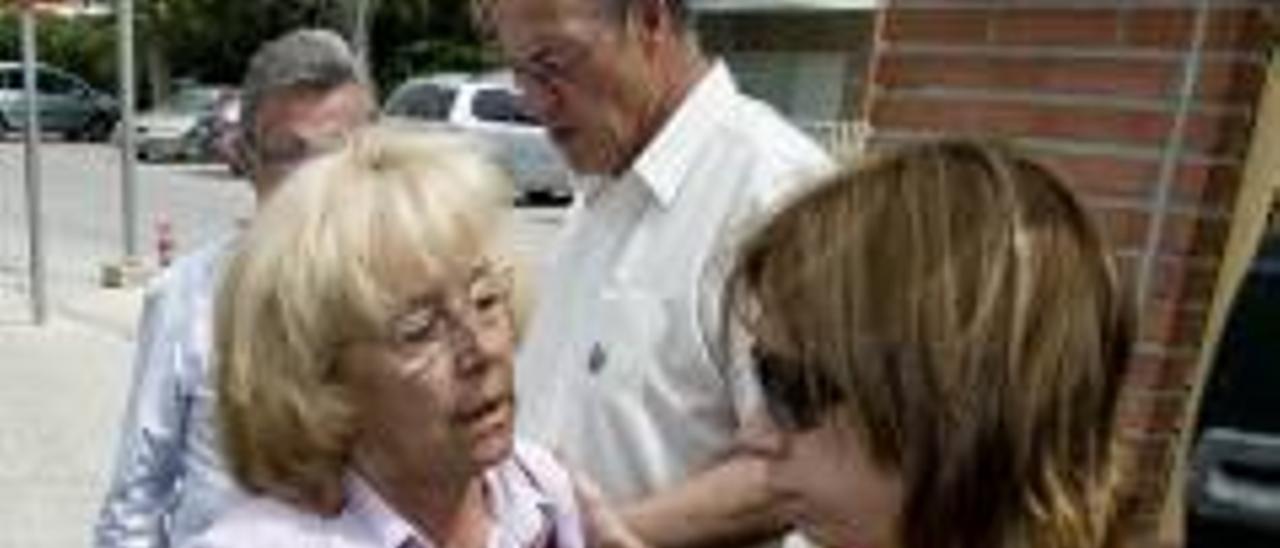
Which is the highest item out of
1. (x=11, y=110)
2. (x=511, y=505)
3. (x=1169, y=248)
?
(x=1169, y=248)

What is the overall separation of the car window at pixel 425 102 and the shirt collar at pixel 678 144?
2224 centimetres

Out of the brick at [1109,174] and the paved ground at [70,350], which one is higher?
the brick at [1109,174]

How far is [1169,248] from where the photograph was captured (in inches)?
119

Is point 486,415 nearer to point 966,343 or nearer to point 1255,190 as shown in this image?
point 966,343

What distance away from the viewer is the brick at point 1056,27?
316cm

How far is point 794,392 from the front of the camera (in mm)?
1527

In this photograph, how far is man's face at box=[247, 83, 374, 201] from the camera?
12.9ft

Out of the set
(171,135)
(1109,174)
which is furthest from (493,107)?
(1109,174)

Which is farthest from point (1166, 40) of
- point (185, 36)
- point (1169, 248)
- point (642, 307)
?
point (185, 36)

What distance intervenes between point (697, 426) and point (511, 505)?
0.43 m

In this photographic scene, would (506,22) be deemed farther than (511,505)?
Yes

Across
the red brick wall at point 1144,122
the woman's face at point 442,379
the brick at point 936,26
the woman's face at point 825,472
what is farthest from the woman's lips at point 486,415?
the brick at point 936,26

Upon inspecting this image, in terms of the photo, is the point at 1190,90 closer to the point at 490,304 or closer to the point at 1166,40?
the point at 1166,40

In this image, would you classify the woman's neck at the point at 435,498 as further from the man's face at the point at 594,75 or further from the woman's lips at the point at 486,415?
the man's face at the point at 594,75
